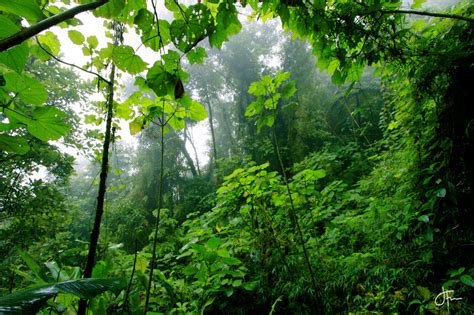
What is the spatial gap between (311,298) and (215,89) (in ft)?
44.2

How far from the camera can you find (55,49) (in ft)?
2.68

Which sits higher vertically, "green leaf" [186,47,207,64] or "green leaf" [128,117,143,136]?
"green leaf" [186,47,207,64]

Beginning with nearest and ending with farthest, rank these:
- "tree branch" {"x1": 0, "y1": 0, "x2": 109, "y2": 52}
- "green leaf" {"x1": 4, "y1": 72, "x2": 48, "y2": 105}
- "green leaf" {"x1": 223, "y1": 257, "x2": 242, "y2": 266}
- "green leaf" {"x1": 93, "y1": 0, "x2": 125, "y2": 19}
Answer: "tree branch" {"x1": 0, "y1": 0, "x2": 109, "y2": 52} → "green leaf" {"x1": 4, "y1": 72, "x2": 48, "y2": 105} → "green leaf" {"x1": 93, "y1": 0, "x2": 125, "y2": 19} → "green leaf" {"x1": 223, "y1": 257, "x2": 242, "y2": 266}

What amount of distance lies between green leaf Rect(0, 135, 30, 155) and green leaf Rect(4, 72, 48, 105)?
84 millimetres

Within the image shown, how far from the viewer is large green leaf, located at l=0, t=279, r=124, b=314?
1.01ft

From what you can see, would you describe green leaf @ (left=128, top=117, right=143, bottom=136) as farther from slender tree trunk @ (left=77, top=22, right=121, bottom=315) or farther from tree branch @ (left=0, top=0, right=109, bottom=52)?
tree branch @ (left=0, top=0, right=109, bottom=52)

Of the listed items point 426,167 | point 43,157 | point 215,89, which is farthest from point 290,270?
point 215,89

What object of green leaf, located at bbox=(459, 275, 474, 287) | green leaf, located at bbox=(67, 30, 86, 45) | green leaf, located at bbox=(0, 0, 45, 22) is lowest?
green leaf, located at bbox=(459, 275, 474, 287)

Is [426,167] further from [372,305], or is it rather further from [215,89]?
[215,89]

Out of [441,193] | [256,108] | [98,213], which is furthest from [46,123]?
[441,193]

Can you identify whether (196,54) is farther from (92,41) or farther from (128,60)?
(92,41)

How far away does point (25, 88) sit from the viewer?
1.41ft

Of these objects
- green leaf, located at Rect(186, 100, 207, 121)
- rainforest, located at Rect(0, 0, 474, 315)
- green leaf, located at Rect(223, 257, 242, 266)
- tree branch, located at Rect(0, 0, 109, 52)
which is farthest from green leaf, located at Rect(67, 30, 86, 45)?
green leaf, located at Rect(223, 257, 242, 266)

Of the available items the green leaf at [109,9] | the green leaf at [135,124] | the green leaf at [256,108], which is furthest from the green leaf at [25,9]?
the green leaf at [256,108]
